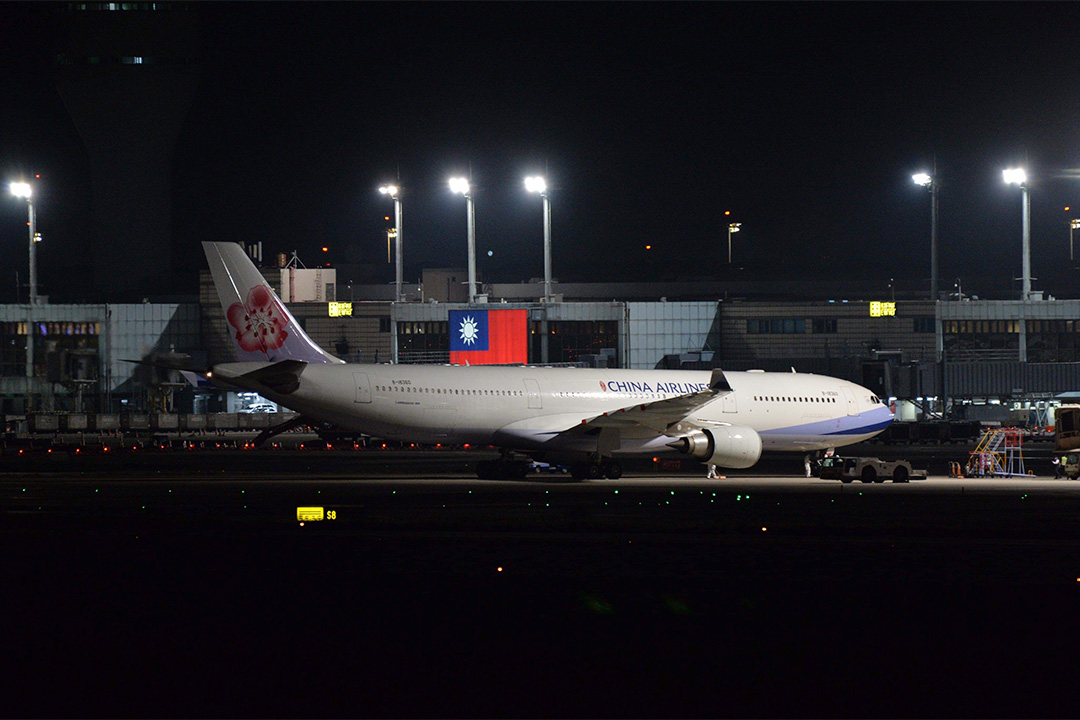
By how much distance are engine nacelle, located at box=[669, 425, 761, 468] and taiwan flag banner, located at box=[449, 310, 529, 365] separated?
48.5 metres

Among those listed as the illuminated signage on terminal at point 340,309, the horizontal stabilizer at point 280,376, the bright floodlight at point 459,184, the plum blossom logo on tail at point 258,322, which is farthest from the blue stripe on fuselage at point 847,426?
the illuminated signage on terminal at point 340,309

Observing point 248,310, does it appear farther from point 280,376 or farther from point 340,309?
point 340,309

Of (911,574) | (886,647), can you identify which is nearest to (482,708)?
(886,647)

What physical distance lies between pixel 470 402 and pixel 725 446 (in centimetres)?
882

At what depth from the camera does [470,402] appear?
38.7 metres

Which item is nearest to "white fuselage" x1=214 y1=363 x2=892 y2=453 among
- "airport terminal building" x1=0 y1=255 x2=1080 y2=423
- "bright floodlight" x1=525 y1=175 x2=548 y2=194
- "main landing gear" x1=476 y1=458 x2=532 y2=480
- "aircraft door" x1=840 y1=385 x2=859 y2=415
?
"main landing gear" x1=476 y1=458 x2=532 y2=480

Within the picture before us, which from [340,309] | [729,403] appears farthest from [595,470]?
[340,309]

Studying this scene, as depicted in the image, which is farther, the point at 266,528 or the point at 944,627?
the point at 266,528

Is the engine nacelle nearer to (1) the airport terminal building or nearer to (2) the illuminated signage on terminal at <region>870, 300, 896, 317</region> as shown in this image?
(1) the airport terminal building

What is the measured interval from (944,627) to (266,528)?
13.7 m

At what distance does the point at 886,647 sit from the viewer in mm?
12461

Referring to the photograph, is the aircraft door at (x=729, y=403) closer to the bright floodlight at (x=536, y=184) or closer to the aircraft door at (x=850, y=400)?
the aircraft door at (x=850, y=400)

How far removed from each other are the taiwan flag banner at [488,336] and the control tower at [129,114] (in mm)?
72612

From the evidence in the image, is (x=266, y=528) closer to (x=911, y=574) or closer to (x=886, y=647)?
(x=911, y=574)
